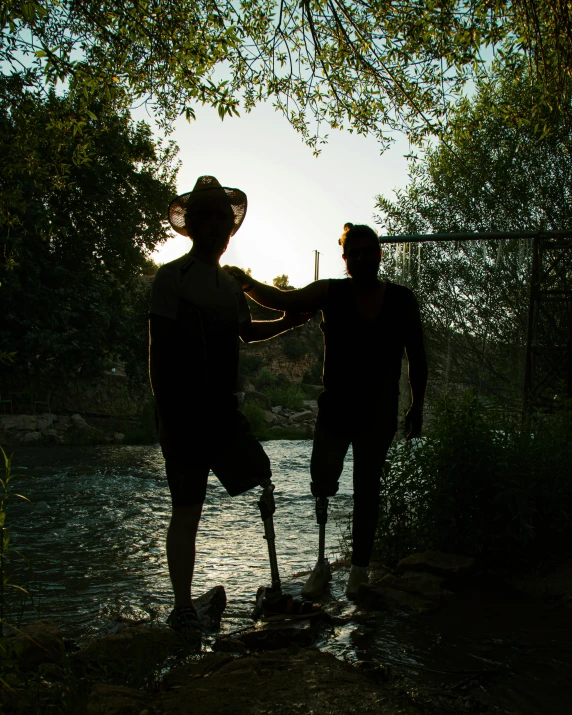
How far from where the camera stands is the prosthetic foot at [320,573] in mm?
4164

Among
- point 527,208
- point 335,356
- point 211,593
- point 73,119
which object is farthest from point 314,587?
point 527,208

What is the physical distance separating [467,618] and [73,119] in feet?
16.3

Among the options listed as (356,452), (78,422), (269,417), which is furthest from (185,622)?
(269,417)

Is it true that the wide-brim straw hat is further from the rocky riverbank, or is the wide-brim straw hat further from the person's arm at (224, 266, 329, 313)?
the rocky riverbank

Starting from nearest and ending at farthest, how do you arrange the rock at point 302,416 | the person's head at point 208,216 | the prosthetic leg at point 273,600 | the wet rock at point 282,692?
the wet rock at point 282,692 → the person's head at point 208,216 → the prosthetic leg at point 273,600 → the rock at point 302,416

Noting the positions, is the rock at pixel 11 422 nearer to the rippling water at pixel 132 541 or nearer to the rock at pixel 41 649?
the rippling water at pixel 132 541

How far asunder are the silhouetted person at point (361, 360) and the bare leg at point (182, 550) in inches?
41.8

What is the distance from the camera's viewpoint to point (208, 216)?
349 cm

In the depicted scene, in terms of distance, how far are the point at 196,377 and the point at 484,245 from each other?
21.0 meters

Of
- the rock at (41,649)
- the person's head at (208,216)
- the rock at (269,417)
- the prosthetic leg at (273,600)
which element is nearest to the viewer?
the rock at (41,649)

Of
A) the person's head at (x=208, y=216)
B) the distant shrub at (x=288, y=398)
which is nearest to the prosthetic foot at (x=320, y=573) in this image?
the person's head at (x=208, y=216)

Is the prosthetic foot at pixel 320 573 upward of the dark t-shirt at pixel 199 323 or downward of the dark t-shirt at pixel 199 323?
downward

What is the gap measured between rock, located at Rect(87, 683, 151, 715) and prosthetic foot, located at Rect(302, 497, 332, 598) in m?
1.74

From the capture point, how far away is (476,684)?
2822 mm
